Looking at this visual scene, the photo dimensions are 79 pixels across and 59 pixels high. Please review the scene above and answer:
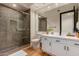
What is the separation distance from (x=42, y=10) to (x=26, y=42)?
138 cm

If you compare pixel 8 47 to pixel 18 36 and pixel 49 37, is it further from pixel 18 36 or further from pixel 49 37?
pixel 49 37

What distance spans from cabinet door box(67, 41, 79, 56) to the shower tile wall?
1.83m

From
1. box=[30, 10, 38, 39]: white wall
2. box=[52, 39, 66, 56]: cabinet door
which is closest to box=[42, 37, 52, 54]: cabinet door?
box=[52, 39, 66, 56]: cabinet door

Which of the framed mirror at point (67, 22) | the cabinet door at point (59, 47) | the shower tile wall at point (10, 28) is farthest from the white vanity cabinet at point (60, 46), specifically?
the shower tile wall at point (10, 28)

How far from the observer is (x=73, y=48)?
141 cm

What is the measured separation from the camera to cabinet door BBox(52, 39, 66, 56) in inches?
62.9

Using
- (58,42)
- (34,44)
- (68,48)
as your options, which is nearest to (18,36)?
(34,44)

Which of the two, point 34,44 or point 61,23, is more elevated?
Answer: point 61,23

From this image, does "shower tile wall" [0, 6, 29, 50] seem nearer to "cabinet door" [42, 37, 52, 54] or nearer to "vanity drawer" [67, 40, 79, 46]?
"cabinet door" [42, 37, 52, 54]

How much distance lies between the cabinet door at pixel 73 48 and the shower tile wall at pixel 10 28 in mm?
1832

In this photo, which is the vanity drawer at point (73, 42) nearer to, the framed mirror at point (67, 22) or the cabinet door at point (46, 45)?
the framed mirror at point (67, 22)

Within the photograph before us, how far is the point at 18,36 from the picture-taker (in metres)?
2.71

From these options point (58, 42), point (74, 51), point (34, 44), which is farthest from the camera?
point (34, 44)

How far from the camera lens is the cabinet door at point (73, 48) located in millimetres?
1355
